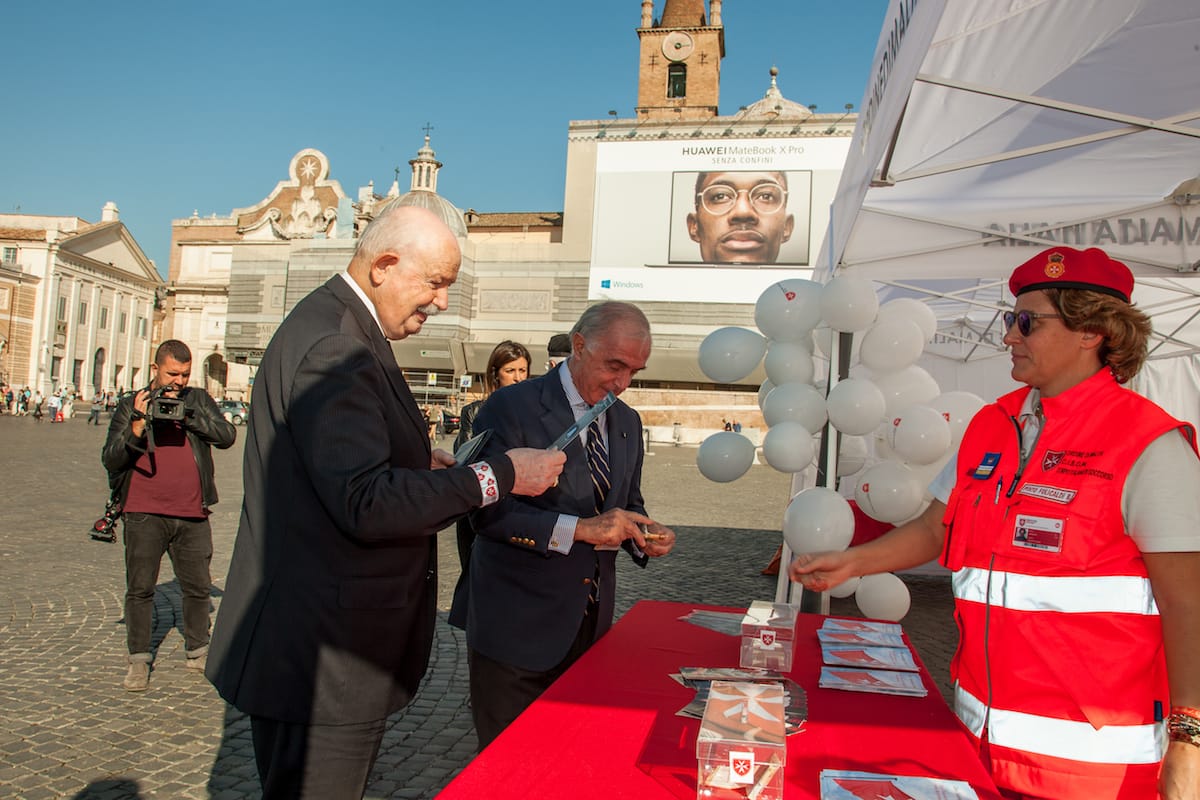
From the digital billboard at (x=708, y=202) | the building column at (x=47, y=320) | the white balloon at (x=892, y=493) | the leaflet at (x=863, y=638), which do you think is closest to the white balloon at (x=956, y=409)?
the white balloon at (x=892, y=493)

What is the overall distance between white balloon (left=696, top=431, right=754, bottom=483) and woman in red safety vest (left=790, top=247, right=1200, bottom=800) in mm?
3615

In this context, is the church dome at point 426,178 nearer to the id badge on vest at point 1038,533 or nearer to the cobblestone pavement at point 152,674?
the cobblestone pavement at point 152,674

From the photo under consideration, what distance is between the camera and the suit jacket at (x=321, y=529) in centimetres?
158

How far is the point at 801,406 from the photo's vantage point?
5043 mm

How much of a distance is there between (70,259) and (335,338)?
61848 millimetres

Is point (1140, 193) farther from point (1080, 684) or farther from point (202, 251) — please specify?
point (202, 251)

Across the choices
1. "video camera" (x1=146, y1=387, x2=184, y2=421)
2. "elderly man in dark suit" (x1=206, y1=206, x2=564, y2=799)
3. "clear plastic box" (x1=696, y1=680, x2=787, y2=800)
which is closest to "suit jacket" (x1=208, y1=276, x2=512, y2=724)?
"elderly man in dark suit" (x1=206, y1=206, x2=564, y2=799)

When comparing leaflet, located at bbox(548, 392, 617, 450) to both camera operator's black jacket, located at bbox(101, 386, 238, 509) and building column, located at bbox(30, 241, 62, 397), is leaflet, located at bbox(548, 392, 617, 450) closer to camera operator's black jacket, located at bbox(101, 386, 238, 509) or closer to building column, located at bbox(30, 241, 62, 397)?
camera operator's black jacket, located at bbox(101, 386, 238, 509)

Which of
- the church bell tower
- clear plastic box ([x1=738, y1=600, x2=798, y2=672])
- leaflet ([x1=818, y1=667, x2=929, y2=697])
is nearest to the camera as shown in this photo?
leaflet ([x1=818, y1=667, x2=929, y2=697])

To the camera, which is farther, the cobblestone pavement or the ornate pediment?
the ornate pediment

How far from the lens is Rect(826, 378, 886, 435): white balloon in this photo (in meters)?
4.83

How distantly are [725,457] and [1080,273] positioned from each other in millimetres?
3759

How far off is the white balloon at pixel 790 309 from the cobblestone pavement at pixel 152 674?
2.16 meters

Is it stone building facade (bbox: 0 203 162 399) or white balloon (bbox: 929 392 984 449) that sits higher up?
stone building facade (bbox: 0 203 162 399)
